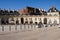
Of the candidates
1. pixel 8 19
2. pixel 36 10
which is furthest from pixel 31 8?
pixel 8 19

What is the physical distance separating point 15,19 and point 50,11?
90.8 feet

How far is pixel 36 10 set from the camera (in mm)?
147500

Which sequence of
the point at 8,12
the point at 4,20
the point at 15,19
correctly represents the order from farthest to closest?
the point at 8,12 < the point at 15,19 < the point at 4,20

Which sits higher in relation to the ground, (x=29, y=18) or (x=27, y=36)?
(x=27, y=36)

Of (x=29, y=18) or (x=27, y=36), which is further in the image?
(x=29, y=18)

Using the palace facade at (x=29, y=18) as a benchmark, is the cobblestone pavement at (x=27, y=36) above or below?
above

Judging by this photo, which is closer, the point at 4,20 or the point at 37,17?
the point at 4,20

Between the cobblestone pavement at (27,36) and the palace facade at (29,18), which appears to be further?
the palace facade at (29,18)

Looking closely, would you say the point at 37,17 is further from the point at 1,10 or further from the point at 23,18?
the point at 1,10

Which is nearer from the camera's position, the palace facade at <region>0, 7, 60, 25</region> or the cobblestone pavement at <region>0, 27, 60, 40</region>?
the cobblestone pavement at <region>0, 27, 60, 40</region>

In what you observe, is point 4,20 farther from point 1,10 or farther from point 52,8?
point 52,8

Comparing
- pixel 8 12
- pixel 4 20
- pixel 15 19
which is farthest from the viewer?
pixel 8 12

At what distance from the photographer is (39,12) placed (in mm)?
147000

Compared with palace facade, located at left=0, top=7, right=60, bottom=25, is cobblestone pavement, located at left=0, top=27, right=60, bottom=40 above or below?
above
